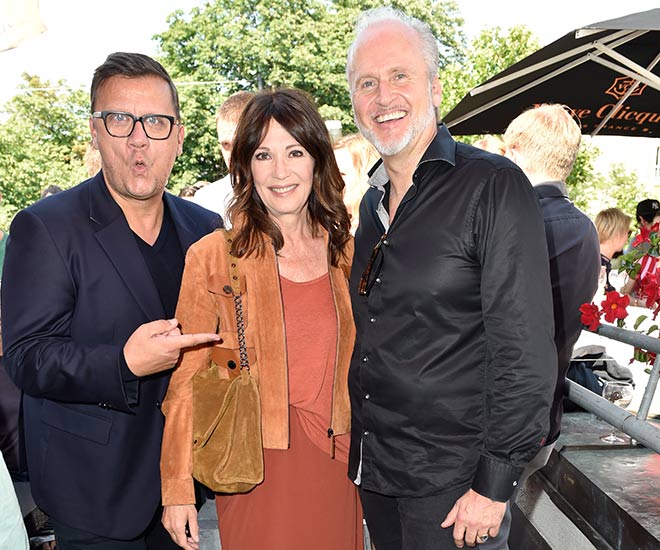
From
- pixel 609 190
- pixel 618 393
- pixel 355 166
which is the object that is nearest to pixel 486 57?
pixel 609 190

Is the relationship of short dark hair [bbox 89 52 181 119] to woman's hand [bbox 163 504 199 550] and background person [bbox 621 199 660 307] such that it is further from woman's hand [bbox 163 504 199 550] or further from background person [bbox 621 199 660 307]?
background person [bbox 621 199 660 307]

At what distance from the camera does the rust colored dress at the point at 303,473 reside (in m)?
2.40

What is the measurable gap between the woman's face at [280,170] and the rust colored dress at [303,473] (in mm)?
324

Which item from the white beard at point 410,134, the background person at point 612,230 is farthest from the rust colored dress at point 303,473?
the background person at point 612,230

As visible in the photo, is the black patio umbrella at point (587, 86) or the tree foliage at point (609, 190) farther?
the tree foliage at point (609, 190)

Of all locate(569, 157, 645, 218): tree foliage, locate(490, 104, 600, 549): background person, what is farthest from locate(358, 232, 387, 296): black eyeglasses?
locate(569, 157, 645, 218): tree foliage

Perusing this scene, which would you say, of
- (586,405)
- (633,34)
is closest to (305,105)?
(586,405)

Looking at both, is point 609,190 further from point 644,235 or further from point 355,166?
point 644,235

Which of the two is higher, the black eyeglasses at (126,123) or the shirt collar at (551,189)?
the black eyeglasses at (126,123)

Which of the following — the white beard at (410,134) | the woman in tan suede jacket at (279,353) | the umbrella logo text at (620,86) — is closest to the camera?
the white beard at (410,134)

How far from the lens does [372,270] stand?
2.25 metres

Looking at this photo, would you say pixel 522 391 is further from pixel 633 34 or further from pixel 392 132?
pixel 633 34

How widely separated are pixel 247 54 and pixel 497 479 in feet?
120

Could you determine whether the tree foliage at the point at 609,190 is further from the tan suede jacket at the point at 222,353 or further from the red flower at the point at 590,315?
the tan suede jacket at the point at 222,353
